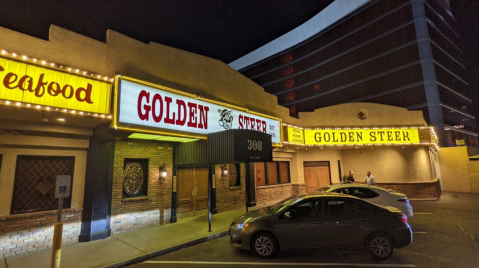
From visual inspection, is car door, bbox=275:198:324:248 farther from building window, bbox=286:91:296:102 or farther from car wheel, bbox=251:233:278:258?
building window, bbox=286:91:296:102

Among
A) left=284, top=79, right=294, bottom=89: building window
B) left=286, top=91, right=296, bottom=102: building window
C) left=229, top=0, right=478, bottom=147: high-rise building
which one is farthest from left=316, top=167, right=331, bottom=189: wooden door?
left=284, top=79, right=294, bottom=89: building window

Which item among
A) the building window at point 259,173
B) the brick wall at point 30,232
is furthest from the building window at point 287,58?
the brick wall at point 30,232

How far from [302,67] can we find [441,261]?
61130 millimetres

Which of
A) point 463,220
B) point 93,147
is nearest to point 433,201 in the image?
point 463,220

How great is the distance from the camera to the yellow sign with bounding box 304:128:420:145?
16234 millimetres

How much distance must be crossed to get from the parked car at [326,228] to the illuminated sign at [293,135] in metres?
8.06

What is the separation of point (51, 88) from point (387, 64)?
55037 millimetres

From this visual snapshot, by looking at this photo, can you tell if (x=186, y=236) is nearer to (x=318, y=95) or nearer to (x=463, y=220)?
(x=463, y=220)

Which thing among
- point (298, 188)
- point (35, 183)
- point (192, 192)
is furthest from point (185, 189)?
point (298, 188)

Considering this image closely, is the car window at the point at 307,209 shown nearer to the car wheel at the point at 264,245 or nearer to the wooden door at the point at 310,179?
the car wheel at the point at 264,245

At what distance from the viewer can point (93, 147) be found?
8.20 meters

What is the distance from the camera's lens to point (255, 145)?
29.8ft

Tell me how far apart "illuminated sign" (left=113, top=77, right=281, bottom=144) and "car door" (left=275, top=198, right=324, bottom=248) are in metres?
4.70

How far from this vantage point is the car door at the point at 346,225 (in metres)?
5.85
